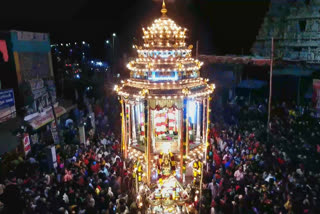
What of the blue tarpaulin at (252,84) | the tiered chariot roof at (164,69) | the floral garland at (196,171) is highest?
the tiered chariot roof at (164,69)

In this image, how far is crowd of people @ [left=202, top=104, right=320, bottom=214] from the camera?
917 centimetres

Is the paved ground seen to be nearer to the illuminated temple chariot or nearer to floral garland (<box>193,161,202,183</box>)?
the illuminated temple chariot

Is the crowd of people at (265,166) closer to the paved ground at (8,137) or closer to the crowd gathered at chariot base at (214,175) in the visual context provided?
the crowd gathered at chariot base at (214,175)

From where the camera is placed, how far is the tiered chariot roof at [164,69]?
10594mm

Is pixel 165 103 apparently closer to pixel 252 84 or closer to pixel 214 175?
pixel 214 175

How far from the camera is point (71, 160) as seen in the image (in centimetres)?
→ 1168

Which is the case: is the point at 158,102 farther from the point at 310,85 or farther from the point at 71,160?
the point at 310,85

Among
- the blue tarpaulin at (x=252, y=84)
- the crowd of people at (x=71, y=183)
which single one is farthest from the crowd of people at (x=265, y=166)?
the blue tarpaulin at (x=252, y=84)

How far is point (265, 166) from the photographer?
1135 centimetres

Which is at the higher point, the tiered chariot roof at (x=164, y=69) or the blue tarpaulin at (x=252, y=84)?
the tiered chariot roof at (x=164, y=69)

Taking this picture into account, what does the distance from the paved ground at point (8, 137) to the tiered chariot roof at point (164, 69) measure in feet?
18.5

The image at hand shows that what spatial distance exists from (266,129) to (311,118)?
Answer: 9.93 ft

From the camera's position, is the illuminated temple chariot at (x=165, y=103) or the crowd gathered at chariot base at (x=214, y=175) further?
the illuminated temple chariot at (x=165, y=103)

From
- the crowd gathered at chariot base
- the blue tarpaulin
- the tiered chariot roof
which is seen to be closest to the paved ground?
the crowd gathered at chariot base
